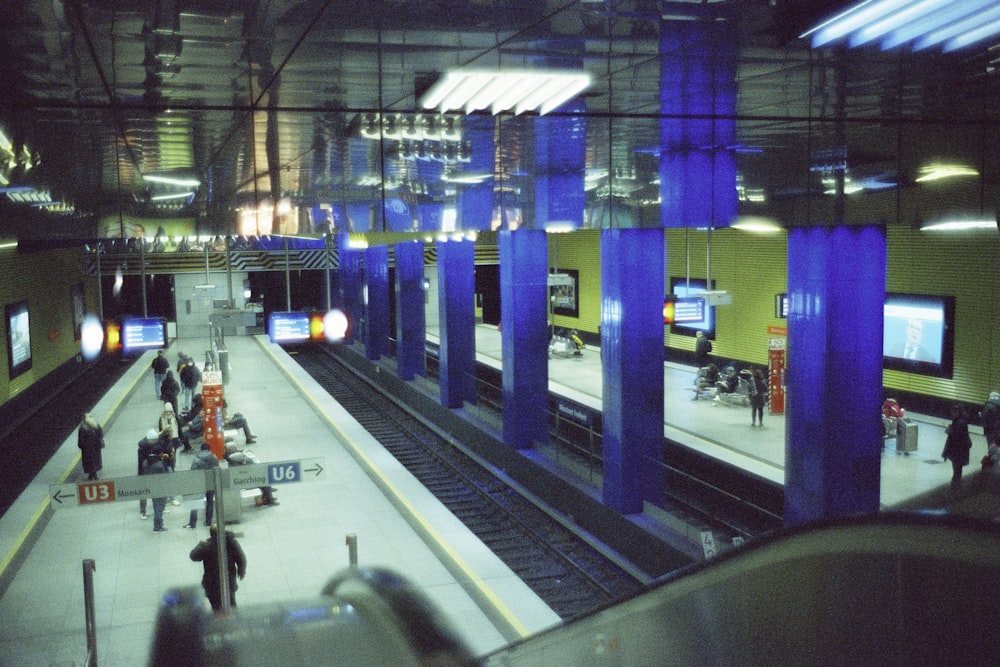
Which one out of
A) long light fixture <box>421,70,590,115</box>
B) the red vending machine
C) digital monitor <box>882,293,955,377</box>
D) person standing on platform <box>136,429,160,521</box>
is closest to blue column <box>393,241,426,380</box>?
the red vending machine

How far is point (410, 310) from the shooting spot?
86.4 feet

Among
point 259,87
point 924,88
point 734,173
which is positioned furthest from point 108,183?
point 924,88

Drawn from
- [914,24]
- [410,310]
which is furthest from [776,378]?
[914,24]

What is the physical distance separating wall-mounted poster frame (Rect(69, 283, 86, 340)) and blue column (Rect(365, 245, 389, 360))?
930 cm

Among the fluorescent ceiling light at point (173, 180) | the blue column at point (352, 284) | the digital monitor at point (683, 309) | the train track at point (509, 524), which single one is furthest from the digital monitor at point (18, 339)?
the blue column at point (352, 284)

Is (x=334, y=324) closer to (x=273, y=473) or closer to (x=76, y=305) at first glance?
(x=273, y=473)

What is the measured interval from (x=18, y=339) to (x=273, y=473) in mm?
14816

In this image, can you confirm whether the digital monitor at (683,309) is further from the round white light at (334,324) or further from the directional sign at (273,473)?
the directional sign at (273,473)

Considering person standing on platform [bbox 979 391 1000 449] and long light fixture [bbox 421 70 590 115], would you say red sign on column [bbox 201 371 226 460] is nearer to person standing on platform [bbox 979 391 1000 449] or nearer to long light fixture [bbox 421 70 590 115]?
long light fixture [bbox 421 70 590 115]

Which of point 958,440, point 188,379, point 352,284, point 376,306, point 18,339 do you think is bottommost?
point 188,379

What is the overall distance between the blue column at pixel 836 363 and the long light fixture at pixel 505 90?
158 inches

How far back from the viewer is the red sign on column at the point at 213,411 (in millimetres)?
13836

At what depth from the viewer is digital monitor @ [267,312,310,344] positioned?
53.6 feet

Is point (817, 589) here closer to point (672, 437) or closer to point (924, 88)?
point (924, 88)
